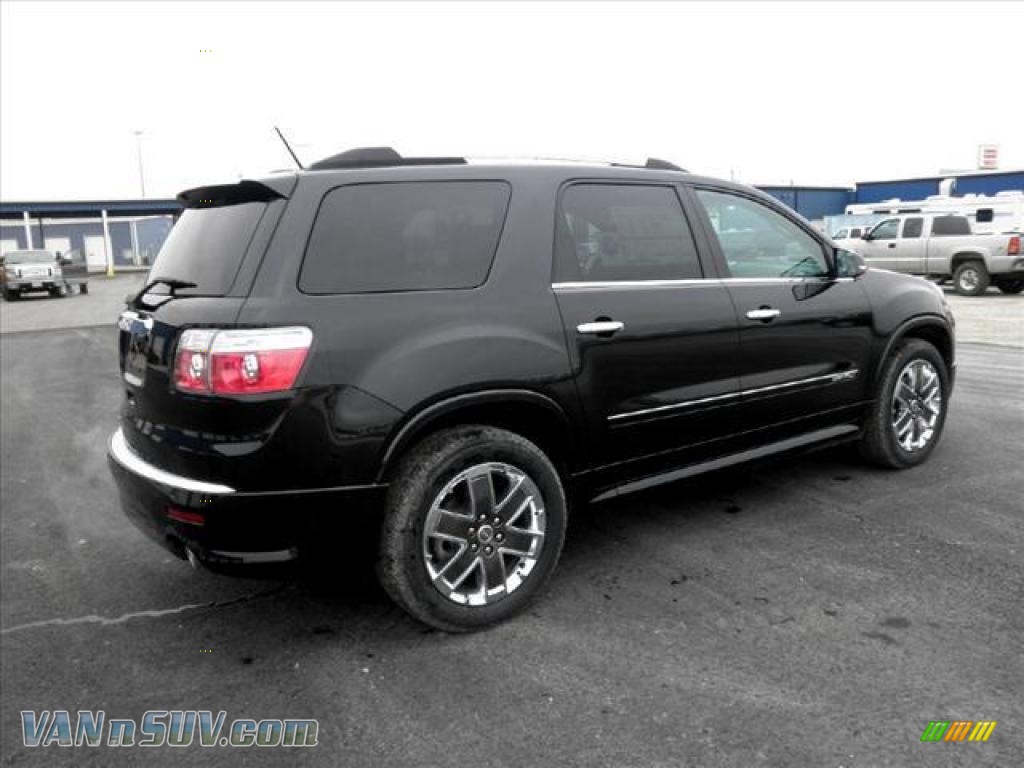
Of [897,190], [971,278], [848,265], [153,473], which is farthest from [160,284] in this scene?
[897,190]

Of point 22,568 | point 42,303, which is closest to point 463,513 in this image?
point 22,568

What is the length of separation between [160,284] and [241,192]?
0.59 metres

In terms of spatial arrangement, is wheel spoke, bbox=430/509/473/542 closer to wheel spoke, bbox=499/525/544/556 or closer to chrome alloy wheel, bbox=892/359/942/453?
wheel spoke, bbox=499/525/544/556

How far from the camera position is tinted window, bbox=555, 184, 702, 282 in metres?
3.52

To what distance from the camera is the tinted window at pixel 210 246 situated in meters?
3.01

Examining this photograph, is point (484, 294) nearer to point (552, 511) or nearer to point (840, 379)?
point (552, 511)

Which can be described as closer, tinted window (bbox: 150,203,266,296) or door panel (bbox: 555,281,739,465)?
tinted window (bbox: 150,203,266,296)

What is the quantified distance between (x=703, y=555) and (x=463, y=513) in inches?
51.3

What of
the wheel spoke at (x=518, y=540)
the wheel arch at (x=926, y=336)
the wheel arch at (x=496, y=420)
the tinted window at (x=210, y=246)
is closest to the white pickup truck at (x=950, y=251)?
the wheel arch at (x=926, y=336)

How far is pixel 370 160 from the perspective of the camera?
3.26 m

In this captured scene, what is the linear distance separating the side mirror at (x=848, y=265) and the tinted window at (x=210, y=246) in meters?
3.14

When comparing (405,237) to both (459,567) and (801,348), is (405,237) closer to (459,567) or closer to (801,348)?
(459,567)

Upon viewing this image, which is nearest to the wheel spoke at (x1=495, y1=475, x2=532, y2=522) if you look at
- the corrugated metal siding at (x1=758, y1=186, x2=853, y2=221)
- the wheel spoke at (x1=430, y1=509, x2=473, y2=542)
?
the wheel spoke at (x1=430, y1=509, x2=473, y2=542)

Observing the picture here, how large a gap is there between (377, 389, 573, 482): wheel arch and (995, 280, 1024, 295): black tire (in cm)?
1884
